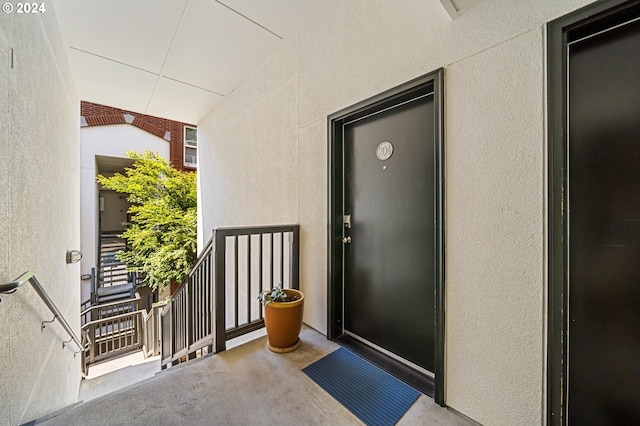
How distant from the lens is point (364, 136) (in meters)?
1.96

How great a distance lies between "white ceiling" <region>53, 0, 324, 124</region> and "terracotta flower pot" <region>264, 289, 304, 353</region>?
2490mm

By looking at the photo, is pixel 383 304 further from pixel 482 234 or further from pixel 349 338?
pixel 482 234

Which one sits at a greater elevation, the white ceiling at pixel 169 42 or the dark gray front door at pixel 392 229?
the white ceiling at pixel 169 42

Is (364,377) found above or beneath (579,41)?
beneath

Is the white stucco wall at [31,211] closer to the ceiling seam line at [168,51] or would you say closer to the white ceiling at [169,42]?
the white ceiling at [169,42]

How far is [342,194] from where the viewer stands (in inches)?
83.3

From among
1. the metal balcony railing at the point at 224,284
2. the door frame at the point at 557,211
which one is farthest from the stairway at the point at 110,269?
the door frame at the point at 557,211

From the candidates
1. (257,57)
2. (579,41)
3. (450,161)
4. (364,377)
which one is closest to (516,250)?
(450,161)

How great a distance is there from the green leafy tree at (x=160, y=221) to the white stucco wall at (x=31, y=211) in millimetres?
3209

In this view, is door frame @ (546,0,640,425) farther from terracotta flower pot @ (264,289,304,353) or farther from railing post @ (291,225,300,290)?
railing post @ (291,225,300,290)

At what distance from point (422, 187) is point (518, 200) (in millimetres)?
522

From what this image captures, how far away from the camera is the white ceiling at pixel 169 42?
2.14 meters

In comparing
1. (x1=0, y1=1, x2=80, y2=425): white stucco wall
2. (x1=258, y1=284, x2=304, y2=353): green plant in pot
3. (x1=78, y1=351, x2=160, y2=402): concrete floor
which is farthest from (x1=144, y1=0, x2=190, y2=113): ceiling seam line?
(x1=78, y1=351, x2=160, y2=402): concrete floor

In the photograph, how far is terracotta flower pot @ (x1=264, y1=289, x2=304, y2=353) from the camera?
1865 millimetres
